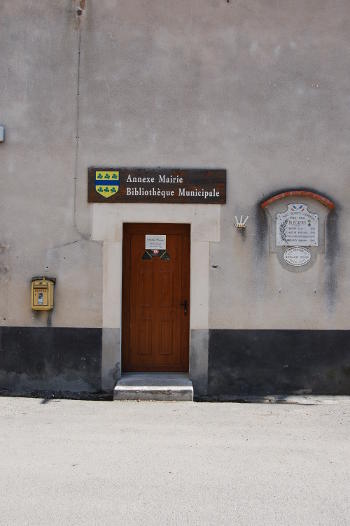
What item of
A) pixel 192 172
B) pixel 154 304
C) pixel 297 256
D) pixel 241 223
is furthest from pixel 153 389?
pixel 192 172

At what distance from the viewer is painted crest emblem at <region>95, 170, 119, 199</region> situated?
8.29 m

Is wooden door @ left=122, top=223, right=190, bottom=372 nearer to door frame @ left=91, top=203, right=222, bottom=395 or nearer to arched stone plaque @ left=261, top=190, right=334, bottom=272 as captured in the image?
door frame @ left=91, top=203, right=222, bottom=395

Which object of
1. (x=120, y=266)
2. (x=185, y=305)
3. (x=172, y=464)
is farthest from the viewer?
(x=185, y=305)

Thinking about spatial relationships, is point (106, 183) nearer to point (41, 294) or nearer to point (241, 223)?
point (41, 294)

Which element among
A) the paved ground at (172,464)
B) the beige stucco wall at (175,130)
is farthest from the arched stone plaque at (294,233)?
the paved ground at (172,464)

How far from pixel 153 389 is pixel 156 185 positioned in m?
2.84

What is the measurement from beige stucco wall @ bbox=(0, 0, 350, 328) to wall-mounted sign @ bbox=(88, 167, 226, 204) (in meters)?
0.13

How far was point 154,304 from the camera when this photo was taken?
28.1 ft

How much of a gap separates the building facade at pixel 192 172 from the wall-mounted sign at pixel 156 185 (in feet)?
0.17

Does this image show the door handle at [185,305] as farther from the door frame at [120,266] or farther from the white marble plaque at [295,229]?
the white marble plaque at [295,229]

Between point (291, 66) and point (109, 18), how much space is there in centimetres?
270

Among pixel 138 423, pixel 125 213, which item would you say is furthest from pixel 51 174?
pixel 138 423

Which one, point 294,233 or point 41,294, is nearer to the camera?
point 41,294

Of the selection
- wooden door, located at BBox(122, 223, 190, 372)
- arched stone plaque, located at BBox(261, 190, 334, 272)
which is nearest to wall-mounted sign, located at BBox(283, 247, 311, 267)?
arched stone plaque, located at BBox(261, 190, 334, 272)
